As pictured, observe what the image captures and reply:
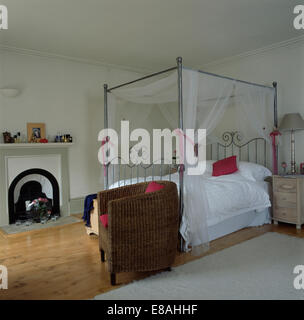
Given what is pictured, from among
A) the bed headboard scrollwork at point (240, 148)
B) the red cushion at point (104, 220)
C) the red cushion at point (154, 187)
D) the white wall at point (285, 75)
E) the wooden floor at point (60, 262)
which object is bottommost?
the wooden floor at point (60, 262)

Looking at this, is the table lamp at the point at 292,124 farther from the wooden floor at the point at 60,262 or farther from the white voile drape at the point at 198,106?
the wooden floor at the point at 60,262

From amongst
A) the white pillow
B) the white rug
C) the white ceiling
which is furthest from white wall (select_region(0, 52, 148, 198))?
the white rug

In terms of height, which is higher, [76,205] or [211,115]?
[211,115]

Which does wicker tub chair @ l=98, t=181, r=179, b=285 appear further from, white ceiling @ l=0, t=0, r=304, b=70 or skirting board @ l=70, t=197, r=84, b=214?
skirting board @ l=70, t=197, r=84, b=214

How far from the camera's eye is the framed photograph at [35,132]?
464 centimetres

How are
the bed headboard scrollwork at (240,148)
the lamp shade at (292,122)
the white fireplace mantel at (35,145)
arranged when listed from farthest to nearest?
the bed headboard scrollwork at (240,148), the white fireplace mantel at (35,145), the lamp shade at (292,122)

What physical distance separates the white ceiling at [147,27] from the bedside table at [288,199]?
2.14 metres

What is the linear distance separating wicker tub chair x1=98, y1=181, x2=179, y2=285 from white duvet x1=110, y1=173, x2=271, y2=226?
2.82 feet

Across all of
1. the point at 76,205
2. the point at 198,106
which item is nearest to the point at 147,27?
the point at 198,106

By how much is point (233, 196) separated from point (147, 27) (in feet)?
8.34

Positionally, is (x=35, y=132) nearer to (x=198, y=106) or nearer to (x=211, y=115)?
(x=198, y=106)

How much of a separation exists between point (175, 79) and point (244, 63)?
6.94ft

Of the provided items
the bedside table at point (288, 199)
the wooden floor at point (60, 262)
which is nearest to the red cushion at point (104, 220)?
the wooden floor at point (60, 262)

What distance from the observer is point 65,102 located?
16.5 ft
